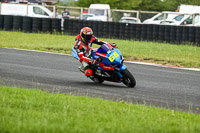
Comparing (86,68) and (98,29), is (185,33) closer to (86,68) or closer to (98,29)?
(98,29)

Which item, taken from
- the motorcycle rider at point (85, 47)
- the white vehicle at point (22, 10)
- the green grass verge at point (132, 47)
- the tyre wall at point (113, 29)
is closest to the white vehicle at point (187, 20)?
the tyre wall at point (113, 29)

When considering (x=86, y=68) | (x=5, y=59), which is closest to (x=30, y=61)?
(x=5, y=59)

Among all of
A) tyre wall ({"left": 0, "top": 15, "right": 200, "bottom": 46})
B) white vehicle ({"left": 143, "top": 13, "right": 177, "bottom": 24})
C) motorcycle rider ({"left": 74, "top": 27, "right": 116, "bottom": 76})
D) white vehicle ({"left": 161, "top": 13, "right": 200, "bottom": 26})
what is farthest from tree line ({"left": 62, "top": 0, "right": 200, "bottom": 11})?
motorcycle rider ({"left": 74, "top": 27, "right": 116, "bottom": 76})

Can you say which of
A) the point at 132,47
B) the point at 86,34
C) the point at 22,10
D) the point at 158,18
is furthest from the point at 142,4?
the point at 86,34

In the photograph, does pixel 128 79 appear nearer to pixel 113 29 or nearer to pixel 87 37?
pixel 87 37

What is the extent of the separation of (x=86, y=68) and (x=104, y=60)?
592 mm

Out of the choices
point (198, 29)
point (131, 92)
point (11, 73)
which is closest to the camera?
point (131, 92)

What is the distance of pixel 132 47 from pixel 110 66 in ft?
→ 37.0

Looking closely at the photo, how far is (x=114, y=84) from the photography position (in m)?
11.4

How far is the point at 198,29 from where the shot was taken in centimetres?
2220

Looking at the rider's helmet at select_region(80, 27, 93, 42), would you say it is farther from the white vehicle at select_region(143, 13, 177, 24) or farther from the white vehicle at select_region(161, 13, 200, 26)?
the white vehicle at select_region(143, 13, 177, 24)

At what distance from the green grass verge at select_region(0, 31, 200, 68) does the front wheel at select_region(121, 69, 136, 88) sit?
671cm

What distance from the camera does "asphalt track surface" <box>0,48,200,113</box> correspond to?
29.9ft

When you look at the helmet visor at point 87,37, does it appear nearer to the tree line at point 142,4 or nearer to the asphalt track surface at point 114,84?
the asphalt track surface at point 114,84
